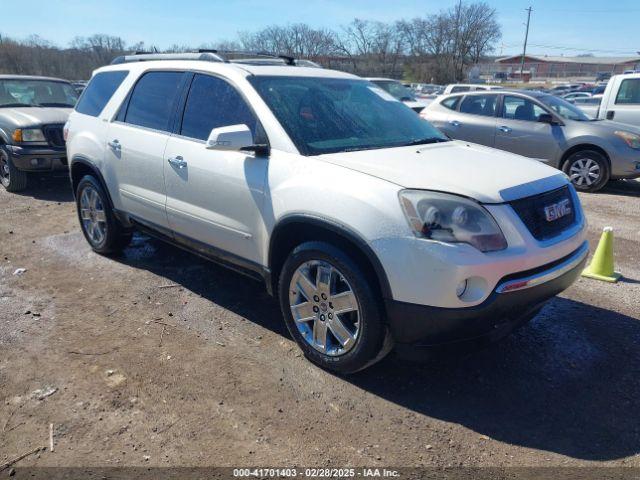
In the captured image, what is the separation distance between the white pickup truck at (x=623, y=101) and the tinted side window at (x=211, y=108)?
8.66 meters

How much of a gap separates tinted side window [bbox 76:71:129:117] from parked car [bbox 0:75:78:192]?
314cm

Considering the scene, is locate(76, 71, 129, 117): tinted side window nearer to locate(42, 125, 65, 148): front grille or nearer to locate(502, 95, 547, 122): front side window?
locate(42, 125, 65, 148): front grille

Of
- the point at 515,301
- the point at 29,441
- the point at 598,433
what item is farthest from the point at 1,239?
the point at 598,433

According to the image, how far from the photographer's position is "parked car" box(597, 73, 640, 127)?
380 inches

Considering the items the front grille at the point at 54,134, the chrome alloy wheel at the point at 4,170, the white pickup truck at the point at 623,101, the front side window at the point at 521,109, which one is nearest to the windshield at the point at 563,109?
the front side window at the point at 521,109

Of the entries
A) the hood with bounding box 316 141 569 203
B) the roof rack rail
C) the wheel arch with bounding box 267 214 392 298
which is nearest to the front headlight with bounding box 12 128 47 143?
the roof rack rail

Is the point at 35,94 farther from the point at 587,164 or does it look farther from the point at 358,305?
the point at 587,164

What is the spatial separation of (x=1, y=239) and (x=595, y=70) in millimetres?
103374

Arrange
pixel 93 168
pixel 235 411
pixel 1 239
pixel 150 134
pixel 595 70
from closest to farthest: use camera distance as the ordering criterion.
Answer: pixel 235 411
pixel 150 134
pixel 93 168
pixel 1 239
pixel 595 70

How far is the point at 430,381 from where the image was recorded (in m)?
3.23

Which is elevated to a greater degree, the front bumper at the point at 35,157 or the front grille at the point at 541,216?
the front grille at the point at 541,216

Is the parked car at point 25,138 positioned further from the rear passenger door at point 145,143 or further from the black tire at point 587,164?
the black tire at point 587,164

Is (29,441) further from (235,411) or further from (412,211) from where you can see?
(412,211)

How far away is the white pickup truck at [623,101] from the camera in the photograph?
966cm
